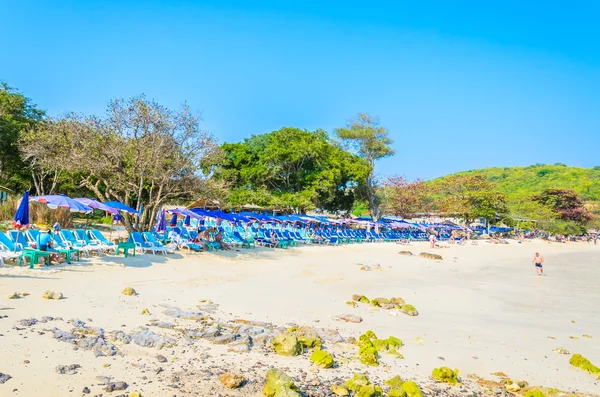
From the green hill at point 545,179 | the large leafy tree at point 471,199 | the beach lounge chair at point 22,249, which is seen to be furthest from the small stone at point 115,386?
the green hill at point 545,179

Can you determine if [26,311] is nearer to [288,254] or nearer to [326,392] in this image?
[326,392]

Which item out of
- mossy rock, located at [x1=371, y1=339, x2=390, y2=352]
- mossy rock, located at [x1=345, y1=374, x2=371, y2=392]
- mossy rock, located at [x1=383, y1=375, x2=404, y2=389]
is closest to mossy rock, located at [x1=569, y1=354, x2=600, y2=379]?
mossy rock, located at [x1=371, y1=339, x2=390, y2=352]

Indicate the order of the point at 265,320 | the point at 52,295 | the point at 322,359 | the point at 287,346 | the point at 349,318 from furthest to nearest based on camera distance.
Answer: the point at 349,318 → the point at 265,320 → the point at 52,295 → the point at 287,346 → the point at 322,359

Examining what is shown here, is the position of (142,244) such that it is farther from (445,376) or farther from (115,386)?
(445,376)

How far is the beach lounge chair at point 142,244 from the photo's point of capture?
13.4 m

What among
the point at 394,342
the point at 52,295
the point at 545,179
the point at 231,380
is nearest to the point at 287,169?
the point at 52,295

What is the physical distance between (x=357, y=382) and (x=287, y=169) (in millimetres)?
28665

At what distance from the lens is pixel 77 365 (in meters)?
4.37

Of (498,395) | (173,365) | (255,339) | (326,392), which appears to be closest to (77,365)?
(173,365)

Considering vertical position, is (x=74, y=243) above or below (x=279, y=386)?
above

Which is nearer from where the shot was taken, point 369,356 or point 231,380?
point 231,380

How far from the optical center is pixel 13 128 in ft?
78.6

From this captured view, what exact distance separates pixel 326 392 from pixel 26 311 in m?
4.55

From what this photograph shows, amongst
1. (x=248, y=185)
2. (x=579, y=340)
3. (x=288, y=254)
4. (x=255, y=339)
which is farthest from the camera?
(x=248, y=185)
